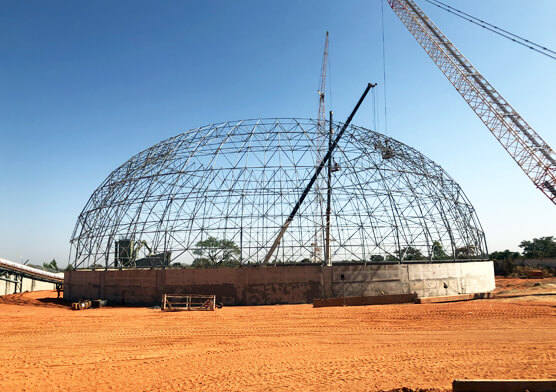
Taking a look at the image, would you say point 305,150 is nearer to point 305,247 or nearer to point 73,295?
point 305,247

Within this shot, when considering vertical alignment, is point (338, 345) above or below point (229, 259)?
below

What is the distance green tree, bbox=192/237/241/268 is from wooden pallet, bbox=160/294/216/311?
2869mm

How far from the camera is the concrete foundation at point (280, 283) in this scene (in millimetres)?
23484

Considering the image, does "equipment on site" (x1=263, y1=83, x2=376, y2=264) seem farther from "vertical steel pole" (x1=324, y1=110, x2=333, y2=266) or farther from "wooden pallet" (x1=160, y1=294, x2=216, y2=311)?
"wooden pallet" (x1=160, y1=294, x2=216, y2=311)

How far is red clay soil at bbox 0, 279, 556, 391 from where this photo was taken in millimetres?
8609

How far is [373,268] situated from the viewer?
2417 centimetres

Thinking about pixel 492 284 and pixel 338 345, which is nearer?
pixel 338 345

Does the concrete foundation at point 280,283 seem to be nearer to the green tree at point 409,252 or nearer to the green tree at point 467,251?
the green tree at point 409,252

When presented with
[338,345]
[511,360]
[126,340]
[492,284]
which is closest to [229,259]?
[126,340]

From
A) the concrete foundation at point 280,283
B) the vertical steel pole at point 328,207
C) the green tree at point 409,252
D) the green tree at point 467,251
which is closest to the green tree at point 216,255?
the concrete foundation at point 280,283

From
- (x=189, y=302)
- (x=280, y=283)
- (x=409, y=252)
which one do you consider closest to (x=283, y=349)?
(x=189, y=302)

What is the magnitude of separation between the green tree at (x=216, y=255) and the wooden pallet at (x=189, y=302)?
2869 mm

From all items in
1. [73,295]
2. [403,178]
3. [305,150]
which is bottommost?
[73,295]

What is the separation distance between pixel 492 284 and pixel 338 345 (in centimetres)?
2614
